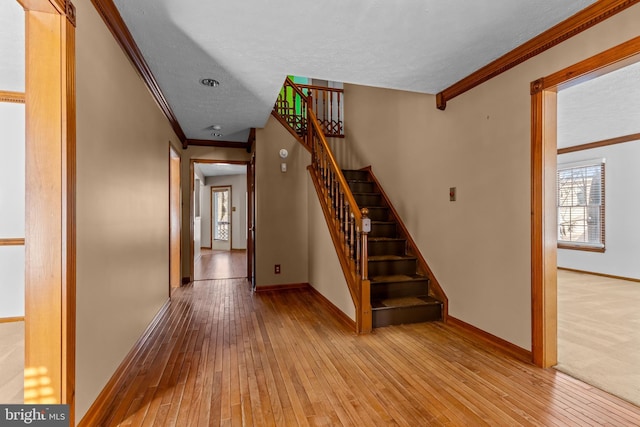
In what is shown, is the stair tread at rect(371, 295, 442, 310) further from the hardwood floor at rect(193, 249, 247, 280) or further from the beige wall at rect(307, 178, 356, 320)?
the hardwood floor at rect(193, 249, 247, 280)

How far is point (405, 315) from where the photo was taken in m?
3.07

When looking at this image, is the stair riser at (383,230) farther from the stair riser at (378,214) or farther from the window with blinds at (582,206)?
the window with blinds at (582,206)

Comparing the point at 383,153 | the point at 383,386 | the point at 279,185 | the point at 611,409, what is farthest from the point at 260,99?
the point at 611,409

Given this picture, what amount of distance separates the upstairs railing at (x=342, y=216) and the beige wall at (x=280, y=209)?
0.23 meters

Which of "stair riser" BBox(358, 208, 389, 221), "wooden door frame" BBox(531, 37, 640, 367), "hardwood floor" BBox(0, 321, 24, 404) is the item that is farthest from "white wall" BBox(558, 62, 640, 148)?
"hardwood floor" BBox(0, 321, 24, 404)

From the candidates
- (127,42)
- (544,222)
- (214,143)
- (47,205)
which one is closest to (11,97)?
(127,42)

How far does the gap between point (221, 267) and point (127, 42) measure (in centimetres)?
520

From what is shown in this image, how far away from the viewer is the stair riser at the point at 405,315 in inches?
118

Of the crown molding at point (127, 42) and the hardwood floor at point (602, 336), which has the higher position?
the crown molding at point (127, 42)

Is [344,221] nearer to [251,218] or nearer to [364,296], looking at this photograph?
[364,296]

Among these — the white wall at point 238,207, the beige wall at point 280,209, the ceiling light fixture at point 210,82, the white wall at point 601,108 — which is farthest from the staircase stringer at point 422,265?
the white wall at point 238,207

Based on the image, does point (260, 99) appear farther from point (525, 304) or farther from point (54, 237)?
point (525, 304)

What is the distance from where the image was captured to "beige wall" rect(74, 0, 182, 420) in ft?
5.16

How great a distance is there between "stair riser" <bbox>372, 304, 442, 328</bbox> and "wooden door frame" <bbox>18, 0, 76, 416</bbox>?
2377 millimetres
